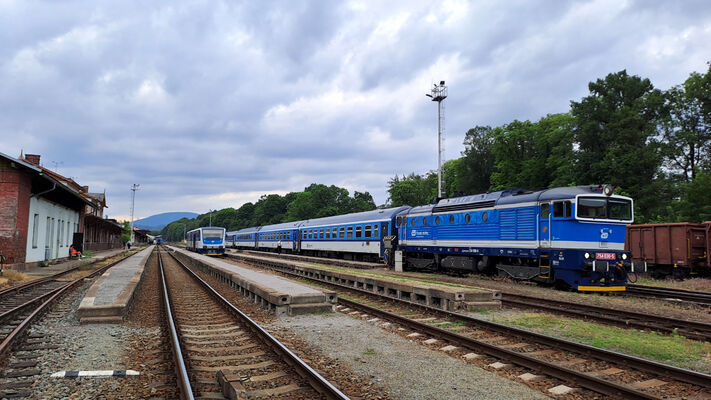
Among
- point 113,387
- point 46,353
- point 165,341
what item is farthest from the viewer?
point 165,341

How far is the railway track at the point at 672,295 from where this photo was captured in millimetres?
13173

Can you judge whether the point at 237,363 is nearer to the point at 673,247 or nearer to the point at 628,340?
the point at 628,340

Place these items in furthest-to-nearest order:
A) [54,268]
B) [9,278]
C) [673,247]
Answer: [54,268]
[673,247]
[9,278]

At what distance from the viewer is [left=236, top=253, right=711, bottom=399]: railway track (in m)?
5.59

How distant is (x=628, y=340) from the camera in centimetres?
807

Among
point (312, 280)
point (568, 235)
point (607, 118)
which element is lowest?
point (312, 280)

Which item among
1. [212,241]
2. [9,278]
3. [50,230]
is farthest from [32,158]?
[9,278]

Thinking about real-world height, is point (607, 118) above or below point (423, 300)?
above

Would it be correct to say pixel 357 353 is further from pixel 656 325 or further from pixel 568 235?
pixel 568 235

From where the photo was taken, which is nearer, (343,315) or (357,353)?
(357,353)

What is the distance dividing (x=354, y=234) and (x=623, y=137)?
81.9ft

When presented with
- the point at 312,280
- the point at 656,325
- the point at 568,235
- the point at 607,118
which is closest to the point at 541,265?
the point at 568,235

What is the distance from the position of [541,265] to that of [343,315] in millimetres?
8315

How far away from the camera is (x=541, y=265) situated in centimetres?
1570
